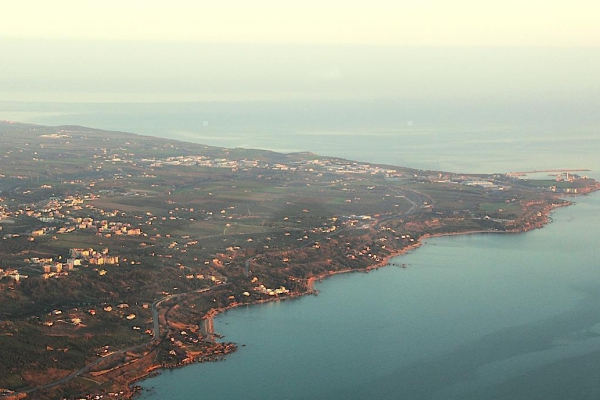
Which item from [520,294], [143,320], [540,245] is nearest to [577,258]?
[540,245]

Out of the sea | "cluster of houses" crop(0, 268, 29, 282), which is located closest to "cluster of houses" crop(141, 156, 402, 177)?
the sea

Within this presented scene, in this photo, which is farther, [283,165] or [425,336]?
[283,165]

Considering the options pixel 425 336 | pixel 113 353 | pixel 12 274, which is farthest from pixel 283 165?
pixel 113 353

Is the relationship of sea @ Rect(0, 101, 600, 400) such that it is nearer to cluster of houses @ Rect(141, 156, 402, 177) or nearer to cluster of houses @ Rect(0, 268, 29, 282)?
cluster of houses @ Rect(0, 268, 29, 282)

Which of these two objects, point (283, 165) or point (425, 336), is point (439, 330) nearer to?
point (425, 336)

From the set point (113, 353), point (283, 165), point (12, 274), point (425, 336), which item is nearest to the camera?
point (113, 353)

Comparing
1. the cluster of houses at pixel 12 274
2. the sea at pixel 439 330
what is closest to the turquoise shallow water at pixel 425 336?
the sea at pixel 439 330

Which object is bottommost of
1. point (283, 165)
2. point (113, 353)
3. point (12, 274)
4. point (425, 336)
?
point (113, 353)

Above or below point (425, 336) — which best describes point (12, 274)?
above
